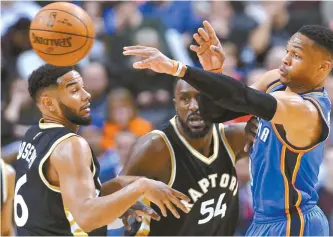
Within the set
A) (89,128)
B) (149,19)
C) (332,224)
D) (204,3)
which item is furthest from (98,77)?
(332,224)

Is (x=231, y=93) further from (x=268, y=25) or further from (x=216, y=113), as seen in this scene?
(x=268, y=25)

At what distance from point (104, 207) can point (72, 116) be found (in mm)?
814

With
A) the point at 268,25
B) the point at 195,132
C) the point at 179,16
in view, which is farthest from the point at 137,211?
the point at 268,25

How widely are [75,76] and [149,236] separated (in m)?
1.31

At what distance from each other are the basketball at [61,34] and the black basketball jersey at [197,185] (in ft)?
2.83

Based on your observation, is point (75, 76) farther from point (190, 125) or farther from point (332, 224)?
point (332, 224)

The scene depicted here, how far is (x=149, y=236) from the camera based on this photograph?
534 centimetres

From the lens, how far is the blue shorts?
4.57 m

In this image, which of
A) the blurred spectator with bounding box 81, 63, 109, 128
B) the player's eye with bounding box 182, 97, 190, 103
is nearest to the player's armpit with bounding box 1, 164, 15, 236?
the player's eye with bounding box 182, 97, 190, 103

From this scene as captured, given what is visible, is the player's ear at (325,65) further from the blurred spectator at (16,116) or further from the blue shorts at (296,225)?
the blurred spectator at (16,116)

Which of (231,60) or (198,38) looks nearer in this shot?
(198,38)

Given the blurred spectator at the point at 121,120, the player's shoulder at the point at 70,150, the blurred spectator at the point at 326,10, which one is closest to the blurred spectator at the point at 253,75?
the blurred spectator at the point at 121,120

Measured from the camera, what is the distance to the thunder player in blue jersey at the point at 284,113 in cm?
405

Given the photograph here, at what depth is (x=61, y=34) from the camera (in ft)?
16.4
